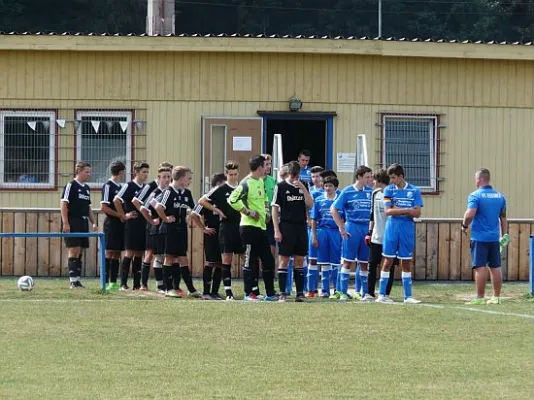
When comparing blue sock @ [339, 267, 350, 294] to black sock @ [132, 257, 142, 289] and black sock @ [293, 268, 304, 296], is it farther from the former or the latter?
black sock @ [132, 257, 142, 289]

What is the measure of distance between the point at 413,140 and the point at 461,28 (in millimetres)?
37321

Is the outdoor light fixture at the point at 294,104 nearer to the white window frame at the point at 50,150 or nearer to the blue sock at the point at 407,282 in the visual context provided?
the white window frame at the point at 50,150

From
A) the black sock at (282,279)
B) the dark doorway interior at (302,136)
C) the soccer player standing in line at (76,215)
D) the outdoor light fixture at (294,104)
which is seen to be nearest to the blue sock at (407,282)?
the black sock at (282,279)

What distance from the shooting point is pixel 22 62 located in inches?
955

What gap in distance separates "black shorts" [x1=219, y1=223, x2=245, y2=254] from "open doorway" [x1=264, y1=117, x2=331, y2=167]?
7270 mm

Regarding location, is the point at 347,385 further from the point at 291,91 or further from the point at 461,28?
the point at 461,28

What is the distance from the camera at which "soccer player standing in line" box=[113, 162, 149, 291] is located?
19.6 meters

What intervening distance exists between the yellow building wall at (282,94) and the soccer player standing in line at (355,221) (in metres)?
5.82

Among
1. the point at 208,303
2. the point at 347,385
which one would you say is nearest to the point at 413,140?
the point at 208,303

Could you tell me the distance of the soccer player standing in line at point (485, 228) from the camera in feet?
58.9

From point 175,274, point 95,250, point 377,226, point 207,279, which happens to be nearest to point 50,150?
point 95,250

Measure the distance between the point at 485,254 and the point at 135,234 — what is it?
5.07 m

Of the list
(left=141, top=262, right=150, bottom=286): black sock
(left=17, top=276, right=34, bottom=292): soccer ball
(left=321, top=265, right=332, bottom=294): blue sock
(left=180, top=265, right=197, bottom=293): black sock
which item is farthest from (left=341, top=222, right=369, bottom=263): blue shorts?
(left=17, top=276, right=34, bottom=292): soccer ball

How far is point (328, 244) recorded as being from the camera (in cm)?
1938
